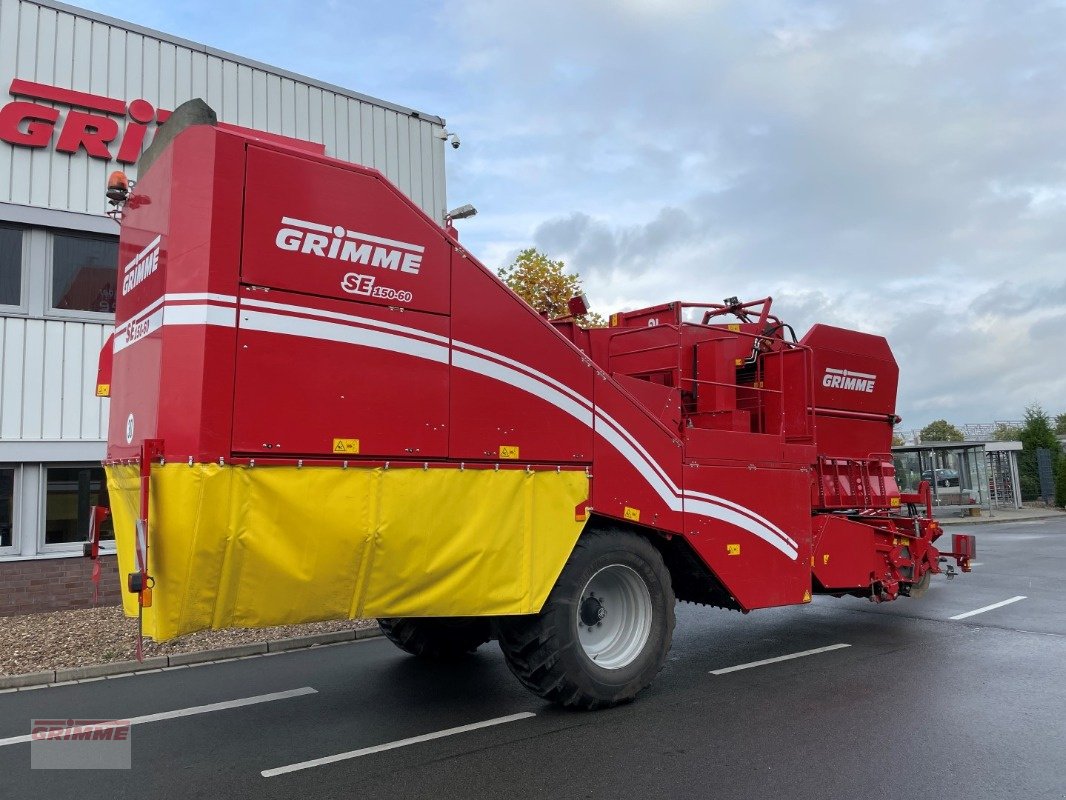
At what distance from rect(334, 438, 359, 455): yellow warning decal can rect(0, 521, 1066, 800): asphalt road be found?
1823 mm

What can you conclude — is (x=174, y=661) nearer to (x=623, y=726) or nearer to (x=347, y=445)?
(x=347, y=445)

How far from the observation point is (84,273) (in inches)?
421

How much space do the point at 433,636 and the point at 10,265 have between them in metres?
7.64

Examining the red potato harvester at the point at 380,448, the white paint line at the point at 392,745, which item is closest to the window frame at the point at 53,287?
the red potato harvester at the point at 380,448

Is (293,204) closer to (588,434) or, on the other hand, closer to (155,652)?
(588,434)

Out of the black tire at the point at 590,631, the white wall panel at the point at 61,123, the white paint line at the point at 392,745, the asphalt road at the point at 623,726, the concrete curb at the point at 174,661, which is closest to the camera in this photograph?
the asphalt road at the point at 623,726

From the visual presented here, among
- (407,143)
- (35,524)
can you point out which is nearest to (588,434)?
(35,524)

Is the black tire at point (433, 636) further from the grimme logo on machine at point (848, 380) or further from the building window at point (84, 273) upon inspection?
the building window at point (84, 273)

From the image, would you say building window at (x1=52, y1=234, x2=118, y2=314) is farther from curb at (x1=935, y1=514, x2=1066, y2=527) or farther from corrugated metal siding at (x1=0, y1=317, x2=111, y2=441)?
curb at (x1=935, y1=514, x2=1066, y2=527)

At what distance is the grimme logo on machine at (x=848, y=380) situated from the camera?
828 cm

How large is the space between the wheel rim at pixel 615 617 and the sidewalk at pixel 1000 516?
2336 centimetres

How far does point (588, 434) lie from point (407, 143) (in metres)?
9.67

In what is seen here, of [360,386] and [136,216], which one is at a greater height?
[136,216]

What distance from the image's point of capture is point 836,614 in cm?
945
